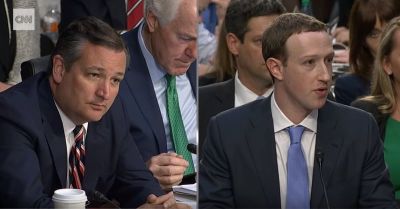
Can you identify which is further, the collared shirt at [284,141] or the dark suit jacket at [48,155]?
the dark suit jacket at [48,155]

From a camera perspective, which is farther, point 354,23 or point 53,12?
point 53,12

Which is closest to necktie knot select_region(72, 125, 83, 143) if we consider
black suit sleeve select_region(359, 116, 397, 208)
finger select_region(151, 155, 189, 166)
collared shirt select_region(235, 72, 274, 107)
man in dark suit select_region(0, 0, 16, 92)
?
finger select_region(151, 155, 189, 166)

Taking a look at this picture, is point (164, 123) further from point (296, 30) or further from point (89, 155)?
point (296, 30)

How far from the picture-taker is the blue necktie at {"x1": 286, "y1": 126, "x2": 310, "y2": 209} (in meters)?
2.29

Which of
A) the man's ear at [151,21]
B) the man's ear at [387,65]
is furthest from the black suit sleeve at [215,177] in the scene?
the man's ear at [151,21]

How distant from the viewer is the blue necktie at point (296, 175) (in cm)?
229

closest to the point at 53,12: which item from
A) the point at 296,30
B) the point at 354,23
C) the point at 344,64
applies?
the point at 344,64

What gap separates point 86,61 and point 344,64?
3.09 m

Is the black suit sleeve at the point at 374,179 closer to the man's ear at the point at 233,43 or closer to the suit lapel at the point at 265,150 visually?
the suit lapel at the point at 265,150

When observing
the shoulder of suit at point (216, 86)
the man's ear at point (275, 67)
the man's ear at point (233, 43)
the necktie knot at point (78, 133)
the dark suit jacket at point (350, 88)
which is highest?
the man's ear at point (233, 43)

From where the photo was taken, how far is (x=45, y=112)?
2.74 m

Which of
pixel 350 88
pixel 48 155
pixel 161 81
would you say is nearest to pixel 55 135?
pixel 48 155

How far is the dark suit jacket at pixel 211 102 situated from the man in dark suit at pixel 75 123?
0.50 meters

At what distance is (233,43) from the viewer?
2.45 m
